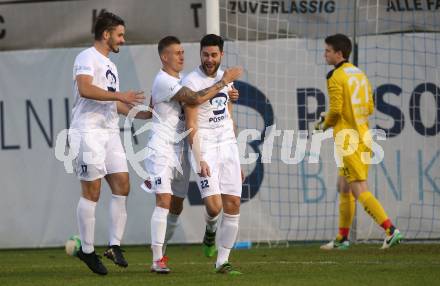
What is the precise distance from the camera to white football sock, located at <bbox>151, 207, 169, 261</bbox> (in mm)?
8828

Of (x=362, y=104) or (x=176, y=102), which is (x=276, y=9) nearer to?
(x=362, y=104)

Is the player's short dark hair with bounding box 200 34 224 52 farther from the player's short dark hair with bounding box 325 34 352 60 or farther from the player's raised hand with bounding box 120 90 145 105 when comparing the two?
the player's short dark hair with bounding box 325 34 352 60

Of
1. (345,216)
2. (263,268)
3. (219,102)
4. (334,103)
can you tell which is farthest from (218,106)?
(345,216)

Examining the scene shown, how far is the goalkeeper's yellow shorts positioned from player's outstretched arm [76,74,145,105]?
11.3 ft

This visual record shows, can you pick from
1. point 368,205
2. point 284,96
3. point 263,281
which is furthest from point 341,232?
point 263,281

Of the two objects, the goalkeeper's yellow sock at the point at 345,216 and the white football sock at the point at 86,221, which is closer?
the white football sock at the point at 86,221

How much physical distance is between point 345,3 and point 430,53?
1.22 meters

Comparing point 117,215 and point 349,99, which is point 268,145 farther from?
point 117,215

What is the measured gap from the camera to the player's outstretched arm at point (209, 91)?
8609 millimetres

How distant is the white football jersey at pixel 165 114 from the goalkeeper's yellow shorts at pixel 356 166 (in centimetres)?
283

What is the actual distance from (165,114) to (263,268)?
1.58 m

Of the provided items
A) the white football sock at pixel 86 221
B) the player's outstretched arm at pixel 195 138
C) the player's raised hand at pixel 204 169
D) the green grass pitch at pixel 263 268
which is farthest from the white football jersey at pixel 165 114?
the green grass pitch at pixel 263 268

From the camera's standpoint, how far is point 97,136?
9.06 meters

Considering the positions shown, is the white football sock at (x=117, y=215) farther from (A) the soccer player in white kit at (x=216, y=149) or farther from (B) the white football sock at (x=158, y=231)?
(A) the soccer player in white kit at (x=216, y=149)
